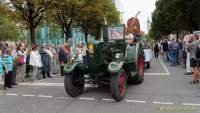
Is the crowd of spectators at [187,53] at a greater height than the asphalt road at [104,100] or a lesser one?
greater

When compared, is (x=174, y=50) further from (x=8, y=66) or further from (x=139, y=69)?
(x=8, y=66)

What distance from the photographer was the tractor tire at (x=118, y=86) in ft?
36.0

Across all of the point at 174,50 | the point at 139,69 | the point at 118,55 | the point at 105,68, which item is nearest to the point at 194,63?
the point at 139,69

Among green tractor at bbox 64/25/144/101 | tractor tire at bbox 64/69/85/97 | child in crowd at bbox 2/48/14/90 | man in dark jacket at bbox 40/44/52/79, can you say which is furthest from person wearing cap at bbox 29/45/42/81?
tractor tire at bbox 64/69/85/97

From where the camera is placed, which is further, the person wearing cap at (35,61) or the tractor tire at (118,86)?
the person wearing cap at (35,61)

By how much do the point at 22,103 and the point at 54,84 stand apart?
430 centimetres

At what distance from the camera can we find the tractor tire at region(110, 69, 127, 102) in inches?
432

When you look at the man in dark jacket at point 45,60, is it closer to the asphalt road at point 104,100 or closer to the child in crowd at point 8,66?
the child in crowd at point 8,66

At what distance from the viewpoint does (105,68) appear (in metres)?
12.3

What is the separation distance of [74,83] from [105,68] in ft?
3.46

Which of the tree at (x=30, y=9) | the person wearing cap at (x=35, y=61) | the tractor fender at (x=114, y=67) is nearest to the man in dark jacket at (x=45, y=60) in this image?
the person wearing cap at (x=35, y=61)

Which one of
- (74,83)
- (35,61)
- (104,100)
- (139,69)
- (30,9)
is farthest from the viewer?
(30,9)

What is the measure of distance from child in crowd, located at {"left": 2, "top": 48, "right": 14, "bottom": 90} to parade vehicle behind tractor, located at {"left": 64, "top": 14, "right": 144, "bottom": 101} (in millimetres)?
3474

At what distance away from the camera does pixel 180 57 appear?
934 inches
